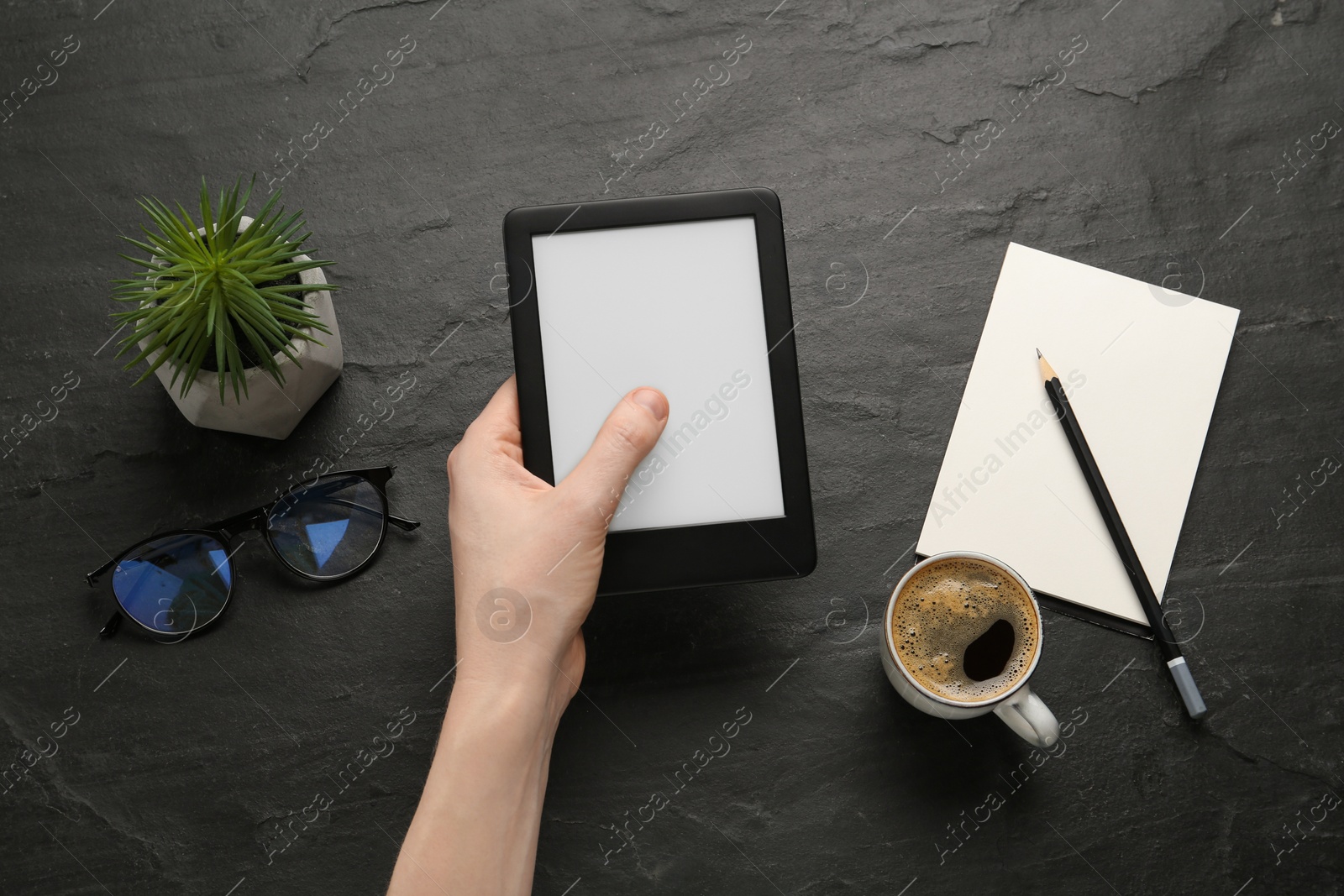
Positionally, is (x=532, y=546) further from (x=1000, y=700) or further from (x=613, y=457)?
(x=1000, y=700)

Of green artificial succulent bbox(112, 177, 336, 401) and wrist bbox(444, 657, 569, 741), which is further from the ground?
green artificial succulent bbox(112, 177, 336, 401)

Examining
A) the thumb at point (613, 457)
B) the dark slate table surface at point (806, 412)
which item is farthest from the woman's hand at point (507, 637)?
the dark slate table surface at point (806, 412)

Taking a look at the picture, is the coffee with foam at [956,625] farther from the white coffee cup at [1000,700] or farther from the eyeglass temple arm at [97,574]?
the eyeglass temple arm at [97,574]

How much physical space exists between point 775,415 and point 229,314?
1.73ft

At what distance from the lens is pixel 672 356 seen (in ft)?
2.65

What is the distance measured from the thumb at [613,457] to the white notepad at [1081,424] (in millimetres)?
372

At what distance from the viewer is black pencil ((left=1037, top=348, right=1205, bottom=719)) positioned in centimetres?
90

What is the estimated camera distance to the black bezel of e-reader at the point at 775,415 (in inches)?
31.3

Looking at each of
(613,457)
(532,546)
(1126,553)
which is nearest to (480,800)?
(532,546)

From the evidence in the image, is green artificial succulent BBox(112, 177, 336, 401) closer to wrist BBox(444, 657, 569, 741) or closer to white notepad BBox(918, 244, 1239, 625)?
wrist BBox(444, 657, 569, 741)

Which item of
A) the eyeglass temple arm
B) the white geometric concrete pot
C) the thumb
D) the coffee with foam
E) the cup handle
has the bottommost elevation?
the cup handle

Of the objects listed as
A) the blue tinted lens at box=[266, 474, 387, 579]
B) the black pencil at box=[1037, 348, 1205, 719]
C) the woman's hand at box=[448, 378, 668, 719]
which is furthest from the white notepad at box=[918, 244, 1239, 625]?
the blue tinted lens at box=[266, 474, 387, 579]

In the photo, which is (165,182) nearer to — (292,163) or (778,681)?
(292,163)

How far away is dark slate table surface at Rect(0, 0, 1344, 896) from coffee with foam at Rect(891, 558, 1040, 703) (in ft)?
0.37
